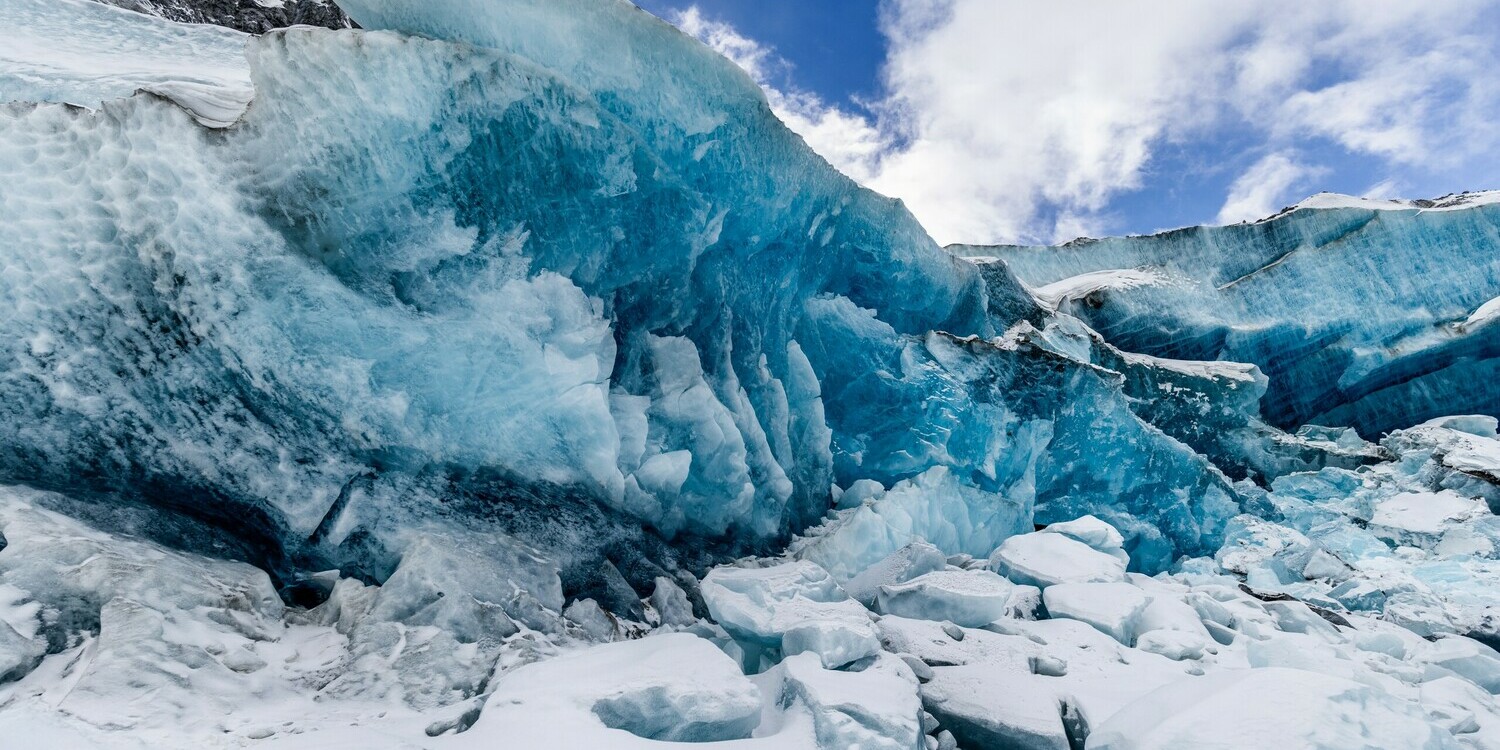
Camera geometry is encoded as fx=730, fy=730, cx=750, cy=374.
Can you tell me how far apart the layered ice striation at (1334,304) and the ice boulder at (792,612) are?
9.69 m

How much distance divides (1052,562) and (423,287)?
4636 millimetres

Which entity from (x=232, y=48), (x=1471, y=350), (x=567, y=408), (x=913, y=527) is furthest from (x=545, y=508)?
(x=1471, y=350)

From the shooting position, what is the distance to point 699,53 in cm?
439

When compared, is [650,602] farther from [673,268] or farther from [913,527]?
[913,527]

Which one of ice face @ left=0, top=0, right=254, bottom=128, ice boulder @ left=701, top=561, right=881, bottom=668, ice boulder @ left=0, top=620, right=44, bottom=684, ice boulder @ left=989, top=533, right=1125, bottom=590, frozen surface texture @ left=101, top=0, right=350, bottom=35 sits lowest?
ice boulder @ left=0, top=620, right=44, bottom=684

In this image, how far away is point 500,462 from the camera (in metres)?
3.96

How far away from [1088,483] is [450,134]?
759 cm

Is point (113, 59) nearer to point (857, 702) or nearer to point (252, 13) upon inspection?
point (252, 13)

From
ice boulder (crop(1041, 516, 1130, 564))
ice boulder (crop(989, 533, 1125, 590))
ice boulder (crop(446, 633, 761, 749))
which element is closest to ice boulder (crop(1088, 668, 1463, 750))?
ice boulder (crop(446, 633, 761, 749))

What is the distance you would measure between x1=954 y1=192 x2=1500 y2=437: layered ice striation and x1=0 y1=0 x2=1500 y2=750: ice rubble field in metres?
6.25

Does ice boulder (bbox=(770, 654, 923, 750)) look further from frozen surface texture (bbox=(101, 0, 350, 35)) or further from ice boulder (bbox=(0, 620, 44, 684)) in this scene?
frozen surface texture (bbox=(101, 0, 350, 35))

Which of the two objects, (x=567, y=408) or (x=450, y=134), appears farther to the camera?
(x=567, y=408)

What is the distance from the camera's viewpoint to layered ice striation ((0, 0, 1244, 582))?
2.94 meters

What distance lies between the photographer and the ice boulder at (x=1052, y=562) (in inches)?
204
